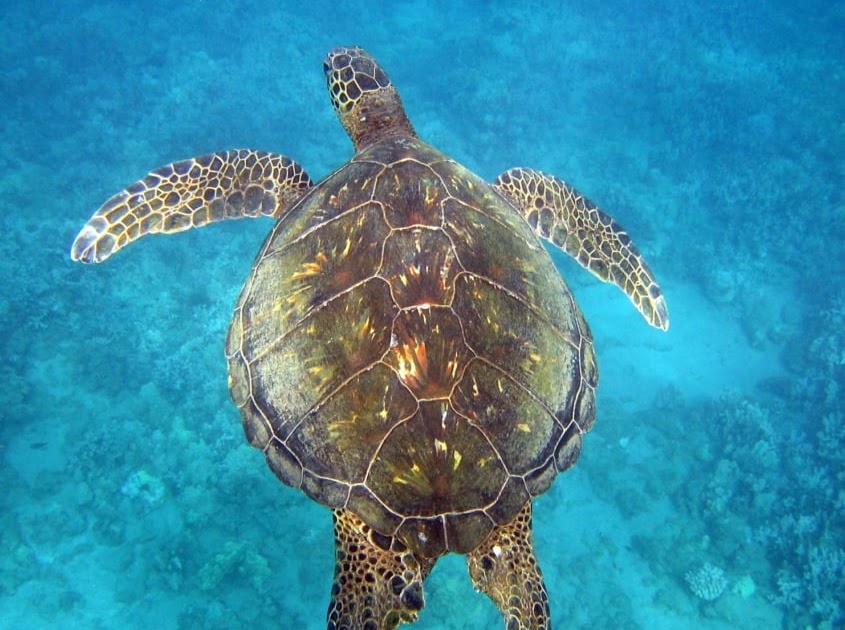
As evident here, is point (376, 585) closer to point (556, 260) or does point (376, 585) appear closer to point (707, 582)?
point (707, 582)

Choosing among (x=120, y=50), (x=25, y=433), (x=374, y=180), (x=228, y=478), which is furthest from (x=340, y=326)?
(x=120, y=50)

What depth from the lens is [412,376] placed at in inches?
89.4

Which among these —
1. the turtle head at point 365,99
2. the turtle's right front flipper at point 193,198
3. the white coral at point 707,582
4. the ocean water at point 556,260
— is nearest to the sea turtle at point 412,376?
the turtle's right front flipper at point 193,198

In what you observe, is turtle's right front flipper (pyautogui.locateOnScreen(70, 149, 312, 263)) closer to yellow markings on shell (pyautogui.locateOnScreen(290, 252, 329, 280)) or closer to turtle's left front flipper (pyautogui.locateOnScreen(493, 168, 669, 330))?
yellow markings on shell (pyautogui.locateOnScreen(290, 252, 329, 280))

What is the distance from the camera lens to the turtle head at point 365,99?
4523mm

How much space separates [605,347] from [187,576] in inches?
297

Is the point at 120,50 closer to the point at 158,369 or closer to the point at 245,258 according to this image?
the point at 245,258

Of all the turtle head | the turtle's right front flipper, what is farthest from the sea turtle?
the turtle head

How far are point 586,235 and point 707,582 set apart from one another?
6.03m

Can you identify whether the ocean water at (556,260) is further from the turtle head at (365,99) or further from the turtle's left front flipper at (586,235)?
the turtle head at (365,99)

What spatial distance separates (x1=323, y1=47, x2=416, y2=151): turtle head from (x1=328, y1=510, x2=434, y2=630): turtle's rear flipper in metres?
3.22

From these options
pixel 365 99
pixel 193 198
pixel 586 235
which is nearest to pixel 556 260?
pixel 586 235

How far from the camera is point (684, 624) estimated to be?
294 inches

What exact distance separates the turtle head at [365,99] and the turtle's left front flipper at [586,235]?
107 centimetres
